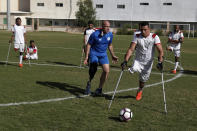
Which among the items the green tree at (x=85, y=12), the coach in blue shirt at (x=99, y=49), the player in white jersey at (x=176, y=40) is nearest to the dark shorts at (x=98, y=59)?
the coach in blue shirt at (x=99, y=49)

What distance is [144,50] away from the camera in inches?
336

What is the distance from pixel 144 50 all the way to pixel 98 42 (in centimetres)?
143

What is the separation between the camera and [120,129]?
645 cm

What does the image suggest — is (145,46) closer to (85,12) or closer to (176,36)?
(176,36)

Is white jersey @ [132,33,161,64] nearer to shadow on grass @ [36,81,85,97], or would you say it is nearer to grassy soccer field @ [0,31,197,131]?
grassy soccer field @ [0,31,197,131]

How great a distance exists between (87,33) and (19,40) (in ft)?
10.8

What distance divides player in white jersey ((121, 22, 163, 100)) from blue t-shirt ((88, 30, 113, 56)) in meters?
1.00

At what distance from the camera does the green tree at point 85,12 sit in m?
74.1

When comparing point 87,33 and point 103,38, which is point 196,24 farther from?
point 103,38

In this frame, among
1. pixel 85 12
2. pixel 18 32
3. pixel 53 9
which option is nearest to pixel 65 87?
pixel 18 32

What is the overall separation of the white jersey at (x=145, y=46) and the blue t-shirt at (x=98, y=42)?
3.51 feet

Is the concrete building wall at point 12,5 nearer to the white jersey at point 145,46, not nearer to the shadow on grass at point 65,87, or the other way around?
the shadow on grass at point 65,87

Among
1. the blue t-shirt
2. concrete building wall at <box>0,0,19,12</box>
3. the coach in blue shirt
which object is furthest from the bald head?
concrete building wall at <box>0,0,19,12</box>

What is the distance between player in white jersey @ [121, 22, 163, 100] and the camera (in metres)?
8.24
